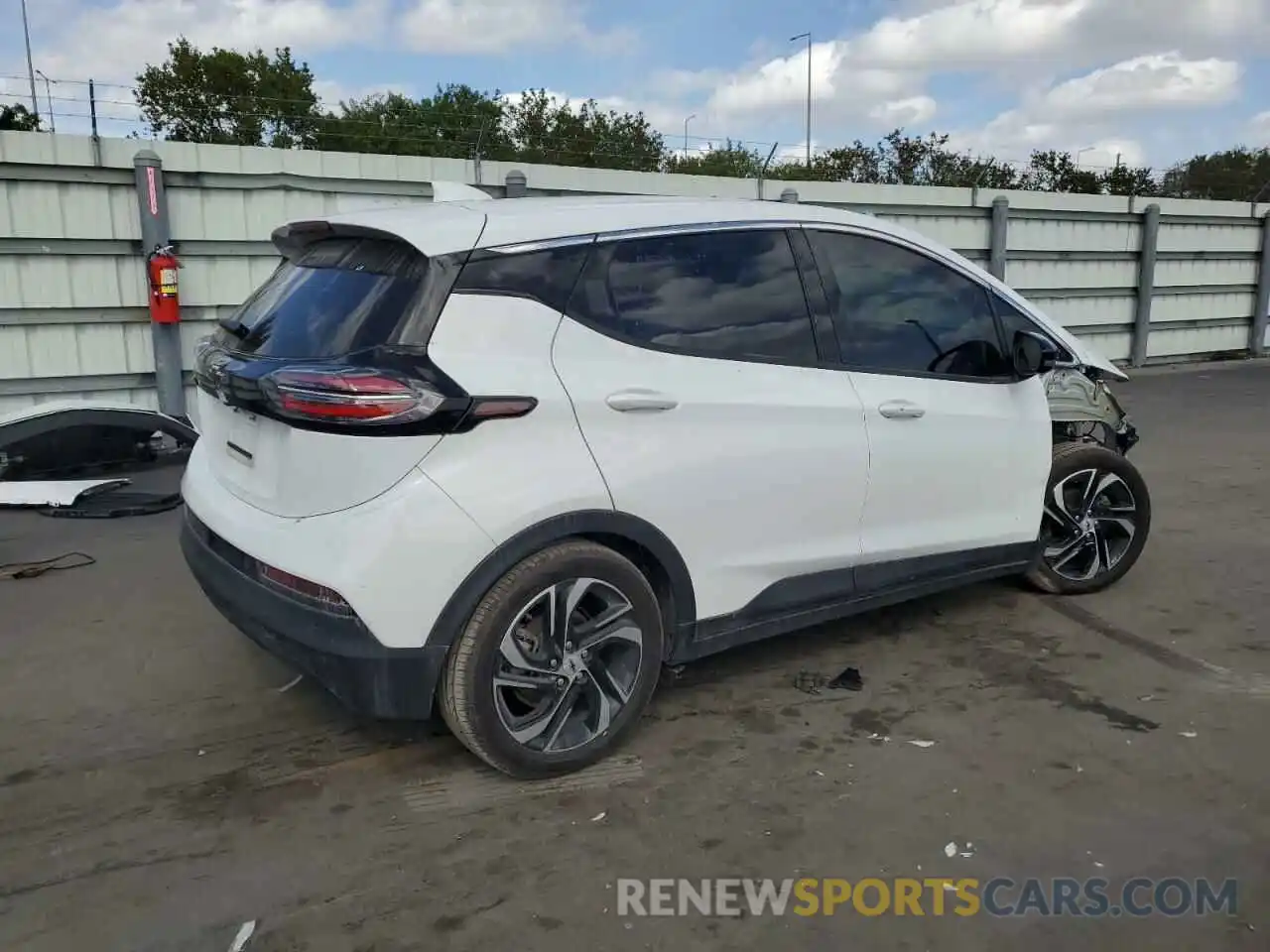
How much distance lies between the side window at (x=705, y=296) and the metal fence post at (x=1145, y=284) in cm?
1404

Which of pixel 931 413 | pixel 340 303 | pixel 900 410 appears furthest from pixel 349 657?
pixel 931 413

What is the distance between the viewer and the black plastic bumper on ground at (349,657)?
2818 mm

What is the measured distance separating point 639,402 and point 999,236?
1226 cm

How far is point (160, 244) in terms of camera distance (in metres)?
8.36

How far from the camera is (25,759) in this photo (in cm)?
332

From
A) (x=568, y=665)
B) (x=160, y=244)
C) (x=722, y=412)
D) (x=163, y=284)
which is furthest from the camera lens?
(x=160, y=244)

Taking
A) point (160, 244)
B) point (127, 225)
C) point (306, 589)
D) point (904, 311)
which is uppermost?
point (127, 225)

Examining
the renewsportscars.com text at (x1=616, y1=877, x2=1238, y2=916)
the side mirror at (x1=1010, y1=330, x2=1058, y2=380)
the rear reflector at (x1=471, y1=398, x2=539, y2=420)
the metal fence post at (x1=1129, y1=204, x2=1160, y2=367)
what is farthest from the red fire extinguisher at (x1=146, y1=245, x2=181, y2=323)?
the metal fence post at (x1=1129, y1=204, x2=1160, y2=367)

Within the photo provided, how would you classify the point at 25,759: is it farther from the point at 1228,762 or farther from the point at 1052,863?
the point at 1228,762

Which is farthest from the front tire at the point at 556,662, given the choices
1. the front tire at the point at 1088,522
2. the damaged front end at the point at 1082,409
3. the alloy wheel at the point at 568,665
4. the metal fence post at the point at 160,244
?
the metal fence post at the point at 160,244

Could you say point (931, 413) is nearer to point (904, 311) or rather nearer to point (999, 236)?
point (904, 311)

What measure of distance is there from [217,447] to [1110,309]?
15.0m

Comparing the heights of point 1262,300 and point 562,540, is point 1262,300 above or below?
above

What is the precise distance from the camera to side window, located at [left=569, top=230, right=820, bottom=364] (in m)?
3.19
